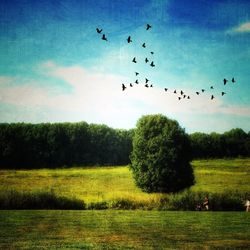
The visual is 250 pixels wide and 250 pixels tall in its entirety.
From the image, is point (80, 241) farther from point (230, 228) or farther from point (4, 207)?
point (4, 207)

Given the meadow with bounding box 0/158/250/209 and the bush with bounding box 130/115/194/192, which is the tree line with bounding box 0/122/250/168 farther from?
the bush with bounding box 130/115/194/192

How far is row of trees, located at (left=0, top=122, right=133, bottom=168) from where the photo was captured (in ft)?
197

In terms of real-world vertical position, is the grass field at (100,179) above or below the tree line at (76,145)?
below

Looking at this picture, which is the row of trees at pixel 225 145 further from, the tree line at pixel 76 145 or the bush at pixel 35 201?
the bush at pixel 35 201

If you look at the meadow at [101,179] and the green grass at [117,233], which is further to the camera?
the meadow at [101,179]

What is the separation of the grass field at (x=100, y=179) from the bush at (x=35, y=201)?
12565 millimetres

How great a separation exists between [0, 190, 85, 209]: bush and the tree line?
93.0 feet

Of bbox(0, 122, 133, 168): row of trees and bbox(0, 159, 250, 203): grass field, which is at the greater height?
bbox(0, 122, 133, 168): row of trees

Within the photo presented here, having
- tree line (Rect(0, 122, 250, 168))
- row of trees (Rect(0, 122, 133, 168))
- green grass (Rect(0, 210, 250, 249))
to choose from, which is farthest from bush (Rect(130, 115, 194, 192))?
row of trees (Rect(0, 122, 133, 168))

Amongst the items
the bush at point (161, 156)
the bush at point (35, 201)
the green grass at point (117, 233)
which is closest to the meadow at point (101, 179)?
the bush at point (161, 156)

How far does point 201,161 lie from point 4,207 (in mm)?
51129

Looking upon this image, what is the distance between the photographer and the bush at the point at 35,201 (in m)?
29.5

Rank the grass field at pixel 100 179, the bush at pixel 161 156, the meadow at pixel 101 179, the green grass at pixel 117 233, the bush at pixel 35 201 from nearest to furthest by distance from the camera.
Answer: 1. the green grass at pixel 117 233
2. the bush at pixel 35 201
3. the bush at pixel 161 156
4. the meadow at pixel 101 179
5. the grass field at pixel 100 179

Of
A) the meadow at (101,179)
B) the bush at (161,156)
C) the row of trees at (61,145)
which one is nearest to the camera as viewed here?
the bush at (161,156)
